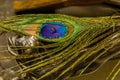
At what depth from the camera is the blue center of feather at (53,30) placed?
2.15ft

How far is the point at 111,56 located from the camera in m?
0.64

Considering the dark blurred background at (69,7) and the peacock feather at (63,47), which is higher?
the dark blurred background at (69,7)

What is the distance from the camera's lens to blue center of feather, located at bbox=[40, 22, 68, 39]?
65 centimetres

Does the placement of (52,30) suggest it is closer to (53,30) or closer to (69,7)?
(53,30)

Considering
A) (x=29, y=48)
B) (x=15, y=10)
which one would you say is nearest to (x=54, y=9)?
(x=15, y=10)

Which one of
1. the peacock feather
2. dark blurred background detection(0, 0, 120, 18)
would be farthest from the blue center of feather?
dark blurred background detection(0, 0, 120, 18)

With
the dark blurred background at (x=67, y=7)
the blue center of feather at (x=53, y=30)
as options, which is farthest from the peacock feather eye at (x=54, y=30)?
the dark blurred background at (x=67, y=7)

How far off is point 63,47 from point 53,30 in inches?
2.9

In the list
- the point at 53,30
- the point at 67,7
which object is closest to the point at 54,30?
the point at 53,30

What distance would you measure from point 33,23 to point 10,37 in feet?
0.23

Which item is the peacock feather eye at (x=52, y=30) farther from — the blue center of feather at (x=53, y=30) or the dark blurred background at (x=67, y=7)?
the dark blurred background at (x=67, y=7)

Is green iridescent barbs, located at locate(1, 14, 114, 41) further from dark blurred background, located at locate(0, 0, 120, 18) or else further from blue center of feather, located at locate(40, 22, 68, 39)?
dark blurred background, located at locate(0, 0, 120, 18)

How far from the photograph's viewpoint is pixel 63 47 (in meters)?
0.61

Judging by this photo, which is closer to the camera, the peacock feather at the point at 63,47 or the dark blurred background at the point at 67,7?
the peacock feather at the point at 63,47
